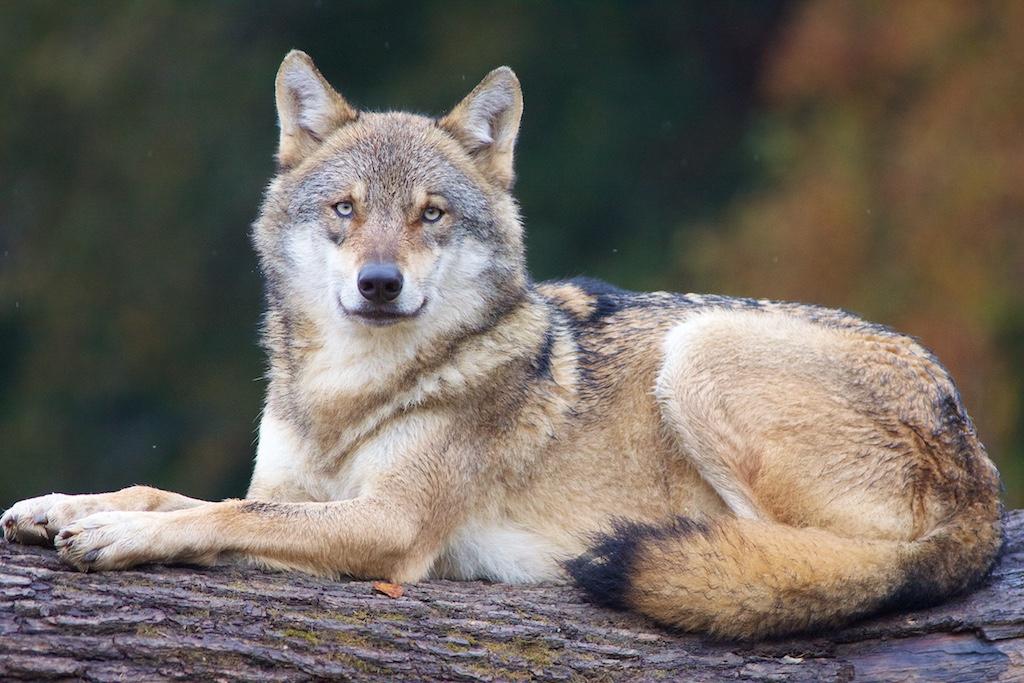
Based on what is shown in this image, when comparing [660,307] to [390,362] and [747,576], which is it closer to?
[390,362]

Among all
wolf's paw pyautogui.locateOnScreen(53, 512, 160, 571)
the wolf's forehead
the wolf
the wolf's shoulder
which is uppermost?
the wolf's forehead

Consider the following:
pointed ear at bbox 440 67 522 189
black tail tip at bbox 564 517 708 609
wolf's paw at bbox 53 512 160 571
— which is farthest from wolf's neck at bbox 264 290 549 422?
wolf's paw at bbox 53 512 160 571

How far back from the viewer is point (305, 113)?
6.26 metres

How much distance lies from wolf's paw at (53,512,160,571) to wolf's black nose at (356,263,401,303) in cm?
134

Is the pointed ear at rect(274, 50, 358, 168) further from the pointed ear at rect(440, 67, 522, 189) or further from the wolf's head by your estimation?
the pointed ear at rect(440, 67, 522, 189)

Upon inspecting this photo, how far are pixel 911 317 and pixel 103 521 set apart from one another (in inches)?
392

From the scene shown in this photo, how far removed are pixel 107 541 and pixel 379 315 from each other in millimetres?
1512

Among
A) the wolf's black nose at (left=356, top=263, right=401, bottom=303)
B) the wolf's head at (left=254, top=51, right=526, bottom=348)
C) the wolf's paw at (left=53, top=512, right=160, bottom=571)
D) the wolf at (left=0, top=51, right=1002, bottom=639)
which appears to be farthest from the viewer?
the wolf's head at (left=254, top=51, right=526, bottom=348)

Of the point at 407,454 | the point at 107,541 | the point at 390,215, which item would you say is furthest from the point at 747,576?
the point at 107,541

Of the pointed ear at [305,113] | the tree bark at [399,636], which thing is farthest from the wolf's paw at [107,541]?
the pointed ear at [305,113]

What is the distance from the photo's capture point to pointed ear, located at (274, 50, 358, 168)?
6.18m

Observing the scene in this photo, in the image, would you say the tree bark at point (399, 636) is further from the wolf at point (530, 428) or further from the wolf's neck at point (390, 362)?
the wolf's neck at point (390, 362)

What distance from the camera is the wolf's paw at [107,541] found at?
4.73 meters

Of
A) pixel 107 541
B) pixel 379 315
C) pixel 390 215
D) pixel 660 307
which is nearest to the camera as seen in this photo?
pixel 107 541
